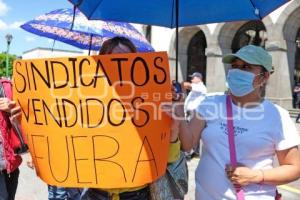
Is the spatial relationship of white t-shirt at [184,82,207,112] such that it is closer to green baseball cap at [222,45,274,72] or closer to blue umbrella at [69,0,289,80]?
blue umbrella at [69,0,289,80]

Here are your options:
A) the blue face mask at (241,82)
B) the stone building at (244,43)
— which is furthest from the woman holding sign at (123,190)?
the stone building at (244,43)

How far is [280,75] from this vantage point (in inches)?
643

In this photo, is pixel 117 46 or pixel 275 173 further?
pixel 117 46

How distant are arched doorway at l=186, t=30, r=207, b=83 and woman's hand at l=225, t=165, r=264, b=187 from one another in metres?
19.6

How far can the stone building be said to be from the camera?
16109mm

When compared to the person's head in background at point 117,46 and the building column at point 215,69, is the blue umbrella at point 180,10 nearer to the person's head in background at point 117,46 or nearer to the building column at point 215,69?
the person's head in background at point 117,46

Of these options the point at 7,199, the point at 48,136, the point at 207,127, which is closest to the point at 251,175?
the point at 207,127

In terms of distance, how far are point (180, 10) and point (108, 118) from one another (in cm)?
145

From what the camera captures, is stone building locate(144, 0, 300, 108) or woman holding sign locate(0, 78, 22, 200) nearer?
woman holding sign locate(0, 78, 22, 200)

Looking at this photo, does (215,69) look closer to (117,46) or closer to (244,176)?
(117,46)

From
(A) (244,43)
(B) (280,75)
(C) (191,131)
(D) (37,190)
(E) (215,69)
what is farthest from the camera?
(A) (244,43)

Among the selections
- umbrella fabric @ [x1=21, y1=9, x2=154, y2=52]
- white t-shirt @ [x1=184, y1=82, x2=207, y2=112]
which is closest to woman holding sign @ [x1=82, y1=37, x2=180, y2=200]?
umbrella fabric @ [x1=21, y1=9, x2=154, y2=52]

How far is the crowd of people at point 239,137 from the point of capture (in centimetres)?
234

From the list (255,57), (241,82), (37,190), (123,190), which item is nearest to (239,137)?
(241,82)
